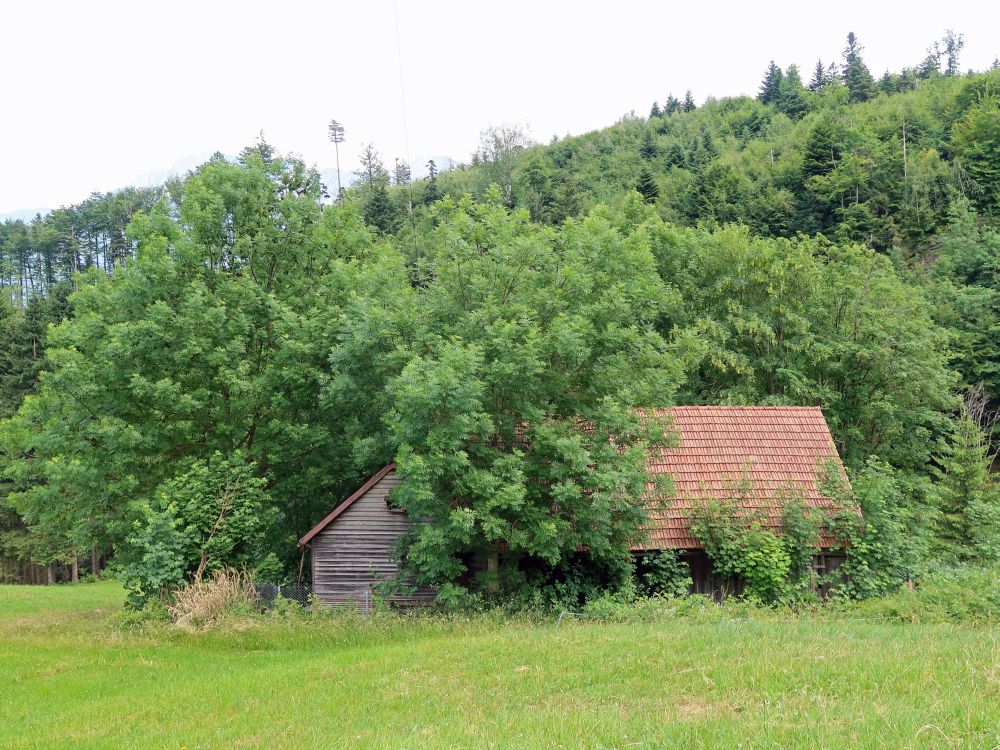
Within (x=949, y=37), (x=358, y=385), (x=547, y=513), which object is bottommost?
(x=547, y=513)

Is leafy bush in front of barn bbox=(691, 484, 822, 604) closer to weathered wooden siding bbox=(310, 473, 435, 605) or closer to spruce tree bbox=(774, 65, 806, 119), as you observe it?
weathered wooden siding bbox=(310, 473, 435, 605)

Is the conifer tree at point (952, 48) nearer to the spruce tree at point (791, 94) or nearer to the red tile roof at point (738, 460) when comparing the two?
the spruce tree at point (791, 94)

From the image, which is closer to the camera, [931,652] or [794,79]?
[931,652]

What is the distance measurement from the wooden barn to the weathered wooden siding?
3 centimetres

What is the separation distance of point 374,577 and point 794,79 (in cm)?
11673

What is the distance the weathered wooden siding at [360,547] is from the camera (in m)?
20.6

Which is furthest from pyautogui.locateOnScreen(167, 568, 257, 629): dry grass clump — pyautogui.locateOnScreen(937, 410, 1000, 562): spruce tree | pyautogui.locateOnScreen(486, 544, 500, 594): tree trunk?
pyautogui.locateOnScreen(937, 410, 1000, 562): spruce tree

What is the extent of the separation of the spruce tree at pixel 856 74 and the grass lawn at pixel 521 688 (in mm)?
113381

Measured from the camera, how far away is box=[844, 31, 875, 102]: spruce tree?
376 feet

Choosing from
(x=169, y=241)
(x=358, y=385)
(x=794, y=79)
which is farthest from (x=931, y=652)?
(x=794, y=79)

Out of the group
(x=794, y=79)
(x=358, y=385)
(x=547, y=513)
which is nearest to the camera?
(x=547, y=513)

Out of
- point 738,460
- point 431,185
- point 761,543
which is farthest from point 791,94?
point 761,543

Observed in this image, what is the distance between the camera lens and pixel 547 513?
57.9ft

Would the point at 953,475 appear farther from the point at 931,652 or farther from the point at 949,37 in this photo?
the point at 949,37
